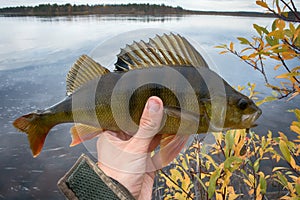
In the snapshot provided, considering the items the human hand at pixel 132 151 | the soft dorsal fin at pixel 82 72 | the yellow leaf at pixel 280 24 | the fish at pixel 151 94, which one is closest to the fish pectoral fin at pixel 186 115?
the fish at pixel 151 94

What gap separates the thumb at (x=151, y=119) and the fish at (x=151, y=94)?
0.03m

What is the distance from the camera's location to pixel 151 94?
4.15ft

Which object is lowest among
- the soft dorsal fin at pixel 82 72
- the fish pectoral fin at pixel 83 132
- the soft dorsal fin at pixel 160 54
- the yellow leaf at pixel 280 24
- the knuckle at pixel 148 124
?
the fish pectoral fin at pixel 83 132

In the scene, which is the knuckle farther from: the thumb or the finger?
the finger

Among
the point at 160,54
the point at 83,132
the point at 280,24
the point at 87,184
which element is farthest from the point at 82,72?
the point at 280,24

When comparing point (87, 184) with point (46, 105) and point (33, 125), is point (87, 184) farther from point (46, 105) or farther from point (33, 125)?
point (46, 105)

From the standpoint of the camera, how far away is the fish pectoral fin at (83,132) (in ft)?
4.83

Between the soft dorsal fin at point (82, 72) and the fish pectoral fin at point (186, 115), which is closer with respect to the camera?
the fish pectoral fin at point (186, 115)

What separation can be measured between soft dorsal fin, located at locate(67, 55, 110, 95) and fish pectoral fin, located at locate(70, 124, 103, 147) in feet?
0.61

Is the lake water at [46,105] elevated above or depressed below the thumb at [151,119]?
below

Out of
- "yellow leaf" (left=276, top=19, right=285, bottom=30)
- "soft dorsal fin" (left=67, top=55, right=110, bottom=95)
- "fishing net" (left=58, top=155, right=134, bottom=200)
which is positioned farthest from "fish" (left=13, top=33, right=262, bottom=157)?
"yellow leaf" (left=276, top=19, right=285, bottom=30)

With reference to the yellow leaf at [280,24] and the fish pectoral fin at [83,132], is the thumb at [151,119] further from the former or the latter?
the yellow leaf at [280,24]

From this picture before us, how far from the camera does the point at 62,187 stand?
124 centimetres

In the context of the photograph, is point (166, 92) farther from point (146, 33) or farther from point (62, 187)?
point (62, 187)
